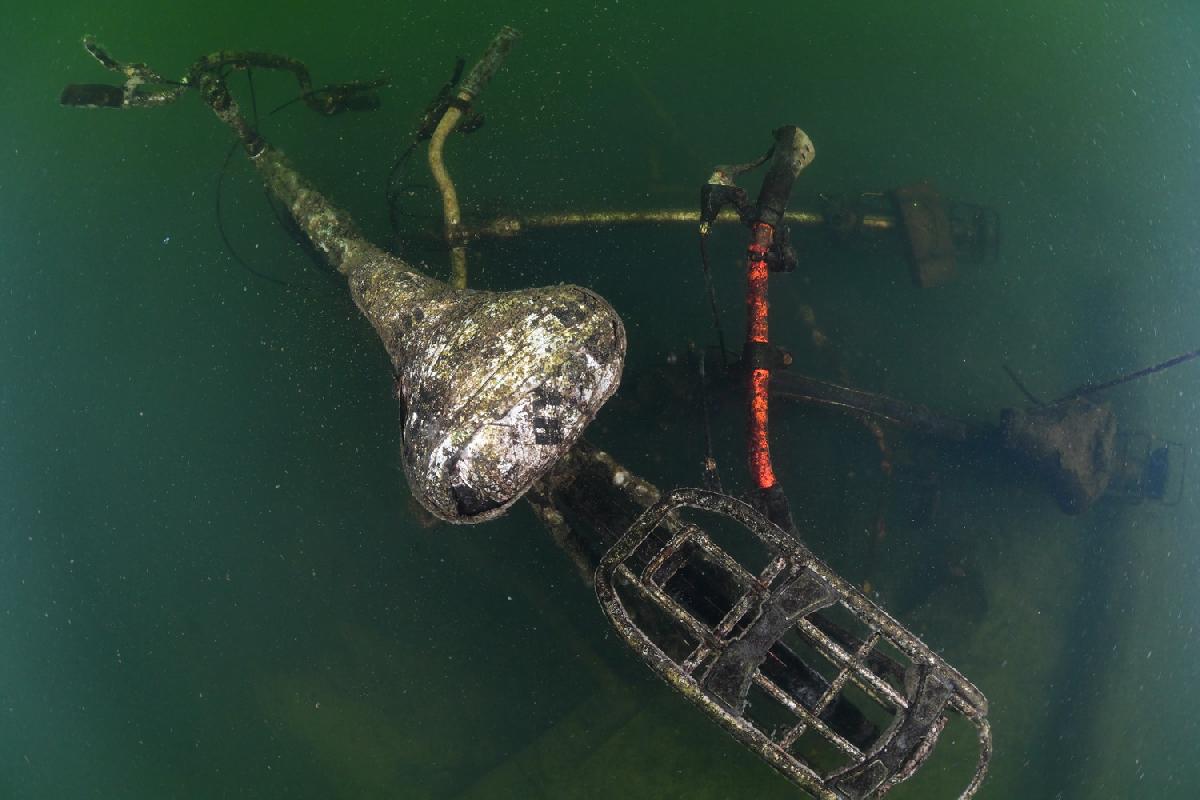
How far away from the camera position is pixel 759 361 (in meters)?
3.32

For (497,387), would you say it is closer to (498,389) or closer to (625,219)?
(498,389)

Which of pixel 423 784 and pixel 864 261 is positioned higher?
pixel 864 261

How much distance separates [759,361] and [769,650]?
142 cm

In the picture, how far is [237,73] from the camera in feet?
18.3

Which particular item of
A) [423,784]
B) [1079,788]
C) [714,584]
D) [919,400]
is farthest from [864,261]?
[423,784]

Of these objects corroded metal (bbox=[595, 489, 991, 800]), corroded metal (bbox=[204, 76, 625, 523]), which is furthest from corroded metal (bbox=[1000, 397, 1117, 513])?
corroded metal (bbox=[204, 76, 625, 523])

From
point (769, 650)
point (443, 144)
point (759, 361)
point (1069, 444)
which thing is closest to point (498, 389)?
point (769, 650)

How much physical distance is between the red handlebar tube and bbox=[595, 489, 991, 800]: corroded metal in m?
0.72

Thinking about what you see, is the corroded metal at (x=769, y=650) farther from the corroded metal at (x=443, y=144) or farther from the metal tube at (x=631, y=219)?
the metal tube at (x=631, y=219)

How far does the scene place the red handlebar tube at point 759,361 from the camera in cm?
327

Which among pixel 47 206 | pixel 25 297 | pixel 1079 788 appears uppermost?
pixel 47 206

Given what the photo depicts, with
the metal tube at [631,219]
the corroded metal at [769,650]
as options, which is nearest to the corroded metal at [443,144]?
the metal tube at [631,219]

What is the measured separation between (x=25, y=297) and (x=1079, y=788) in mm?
9960

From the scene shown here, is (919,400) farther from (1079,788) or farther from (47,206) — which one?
(47,206)
